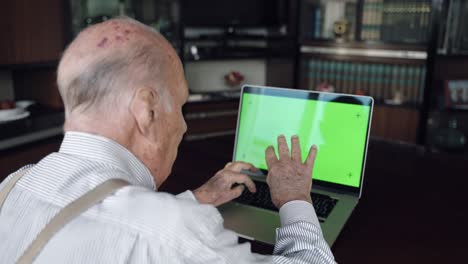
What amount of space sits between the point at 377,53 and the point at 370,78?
21 cm

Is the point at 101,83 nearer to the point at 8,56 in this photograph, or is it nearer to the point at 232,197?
the point at 232,197

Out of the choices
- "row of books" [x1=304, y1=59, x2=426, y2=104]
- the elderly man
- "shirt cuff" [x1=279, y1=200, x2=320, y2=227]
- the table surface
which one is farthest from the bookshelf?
the elderly man

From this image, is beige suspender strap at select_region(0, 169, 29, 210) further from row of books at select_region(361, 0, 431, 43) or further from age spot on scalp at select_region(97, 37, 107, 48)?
row of books at select_region(361, 0, 431, 43)

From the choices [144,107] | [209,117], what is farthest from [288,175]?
[209,117]

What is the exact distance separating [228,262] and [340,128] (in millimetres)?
693

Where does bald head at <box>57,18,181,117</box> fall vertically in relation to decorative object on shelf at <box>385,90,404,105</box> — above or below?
above

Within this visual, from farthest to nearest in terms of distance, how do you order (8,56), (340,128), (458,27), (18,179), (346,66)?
(346,66) → (458,27) → (8,56) → (340,128) → (18,179)

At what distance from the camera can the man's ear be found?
0.67m

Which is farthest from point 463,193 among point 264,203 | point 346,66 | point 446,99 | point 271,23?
point 271,23

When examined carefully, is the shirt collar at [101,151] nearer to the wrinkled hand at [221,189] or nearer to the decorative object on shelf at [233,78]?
the wrinkled hand at [221,189]

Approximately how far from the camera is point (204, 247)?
0.61 meters

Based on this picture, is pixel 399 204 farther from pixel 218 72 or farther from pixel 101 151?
pixel 218 72

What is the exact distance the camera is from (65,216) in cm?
61

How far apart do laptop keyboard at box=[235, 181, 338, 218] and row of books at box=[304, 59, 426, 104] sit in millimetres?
2398
